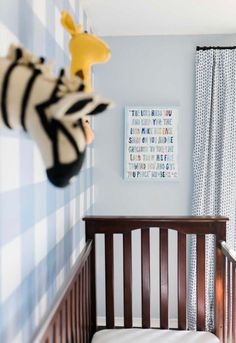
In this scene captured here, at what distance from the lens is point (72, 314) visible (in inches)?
73.2

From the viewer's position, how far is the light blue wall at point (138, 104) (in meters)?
3.48

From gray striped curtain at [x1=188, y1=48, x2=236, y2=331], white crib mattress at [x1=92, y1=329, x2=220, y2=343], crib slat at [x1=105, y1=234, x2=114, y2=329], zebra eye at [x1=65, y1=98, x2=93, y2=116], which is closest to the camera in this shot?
zebra eye at [x1=65, y1=98, x2=93, y2=116]

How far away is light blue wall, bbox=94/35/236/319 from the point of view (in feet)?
11.4

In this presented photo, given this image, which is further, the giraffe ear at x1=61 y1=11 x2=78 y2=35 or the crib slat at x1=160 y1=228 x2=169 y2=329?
the crib slat at x1=160 y1=228 x2=169 y2=329

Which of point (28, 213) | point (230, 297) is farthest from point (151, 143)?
point (28, 213)

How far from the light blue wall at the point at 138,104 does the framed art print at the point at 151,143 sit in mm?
54

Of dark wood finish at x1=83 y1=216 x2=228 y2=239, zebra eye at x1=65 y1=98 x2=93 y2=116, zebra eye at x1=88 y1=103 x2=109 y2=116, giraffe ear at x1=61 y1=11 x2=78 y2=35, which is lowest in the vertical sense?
dark wood finish at x1=83 y1=216 x2=228 y2=239

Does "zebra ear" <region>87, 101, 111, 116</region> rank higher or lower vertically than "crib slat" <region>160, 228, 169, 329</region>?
higher

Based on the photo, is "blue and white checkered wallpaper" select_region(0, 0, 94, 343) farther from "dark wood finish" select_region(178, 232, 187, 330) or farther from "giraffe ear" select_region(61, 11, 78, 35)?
"dark wood finish" select_region(178, 232, 187, 330)

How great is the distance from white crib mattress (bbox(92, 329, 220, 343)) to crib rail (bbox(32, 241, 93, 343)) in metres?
0.11

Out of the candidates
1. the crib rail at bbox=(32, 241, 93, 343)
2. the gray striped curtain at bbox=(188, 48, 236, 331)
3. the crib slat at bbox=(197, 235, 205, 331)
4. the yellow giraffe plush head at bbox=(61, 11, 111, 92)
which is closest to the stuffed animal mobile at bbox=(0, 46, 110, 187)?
the yellow giraffe plush head at bbox=(61, 11, 111, 92)

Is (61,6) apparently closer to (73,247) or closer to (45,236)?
(45,236)

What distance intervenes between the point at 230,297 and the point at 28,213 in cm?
127

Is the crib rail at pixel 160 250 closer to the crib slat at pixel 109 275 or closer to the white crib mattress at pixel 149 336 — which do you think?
the crib slat at pixel 109 275
